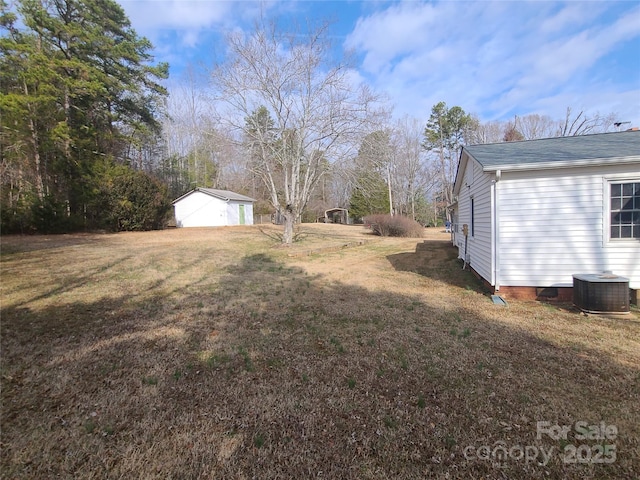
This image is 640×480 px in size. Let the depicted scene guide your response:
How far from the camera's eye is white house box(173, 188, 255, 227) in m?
27.9

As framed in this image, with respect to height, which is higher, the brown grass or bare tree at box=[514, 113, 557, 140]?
bare tree at box=[514, 113, 557, 140]

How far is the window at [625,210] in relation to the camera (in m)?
5.80

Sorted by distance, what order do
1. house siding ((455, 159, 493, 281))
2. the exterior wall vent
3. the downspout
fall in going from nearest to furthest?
1. the exterior wall vent
2. the downspout
3. house siding ((455, 159, 493, 281))

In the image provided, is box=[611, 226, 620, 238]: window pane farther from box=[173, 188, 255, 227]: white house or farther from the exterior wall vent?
box=[173, 188, 255, 227]: white house

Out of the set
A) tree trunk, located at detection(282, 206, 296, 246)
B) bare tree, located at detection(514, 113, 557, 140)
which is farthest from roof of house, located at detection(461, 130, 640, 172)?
bare tree, located at detection(514, 113, 557, 140)

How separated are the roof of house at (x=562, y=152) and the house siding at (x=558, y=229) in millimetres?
219

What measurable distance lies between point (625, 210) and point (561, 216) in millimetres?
1033

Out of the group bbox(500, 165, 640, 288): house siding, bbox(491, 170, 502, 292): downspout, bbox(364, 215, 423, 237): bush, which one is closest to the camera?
bbox(500, 165, 640, 288): house siding

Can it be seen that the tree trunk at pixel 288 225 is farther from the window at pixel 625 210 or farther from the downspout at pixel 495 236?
the window at pixel 625 210

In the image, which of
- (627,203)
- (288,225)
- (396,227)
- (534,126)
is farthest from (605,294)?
(534,126)

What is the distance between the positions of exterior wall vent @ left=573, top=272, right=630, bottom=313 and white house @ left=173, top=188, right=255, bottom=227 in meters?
26.0

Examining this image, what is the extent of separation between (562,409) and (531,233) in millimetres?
4371

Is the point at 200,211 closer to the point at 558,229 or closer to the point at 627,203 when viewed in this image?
the point at 558,229

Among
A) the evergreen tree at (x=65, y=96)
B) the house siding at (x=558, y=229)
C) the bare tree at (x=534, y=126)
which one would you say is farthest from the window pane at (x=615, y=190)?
the bare tree at (x=534, y=126)
